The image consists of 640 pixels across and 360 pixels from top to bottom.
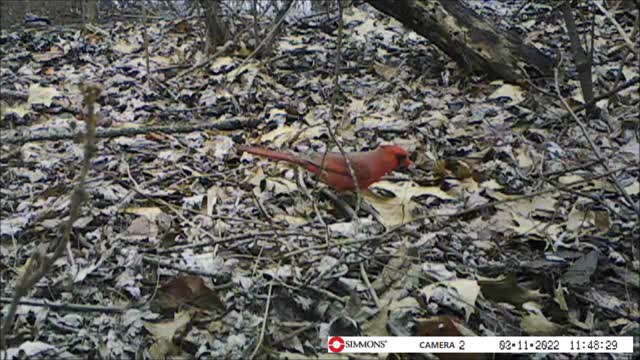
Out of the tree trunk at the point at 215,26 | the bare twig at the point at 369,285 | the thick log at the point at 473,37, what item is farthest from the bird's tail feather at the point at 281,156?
the tree trunk at the point at 215,26

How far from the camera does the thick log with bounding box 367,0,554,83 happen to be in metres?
4.33

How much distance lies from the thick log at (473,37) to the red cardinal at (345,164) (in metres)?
1.70

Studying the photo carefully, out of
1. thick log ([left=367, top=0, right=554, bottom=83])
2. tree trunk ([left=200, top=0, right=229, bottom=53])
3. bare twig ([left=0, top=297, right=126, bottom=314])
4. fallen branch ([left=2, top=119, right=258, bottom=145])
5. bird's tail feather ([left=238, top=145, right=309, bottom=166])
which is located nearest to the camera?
bare twig ([left=0, top=297, right=126, bottom=314])

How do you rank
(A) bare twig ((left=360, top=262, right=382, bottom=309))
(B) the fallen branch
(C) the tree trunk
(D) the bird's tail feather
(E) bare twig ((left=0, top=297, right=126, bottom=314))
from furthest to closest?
1. (C) the tree trunk
2. (B) the fallen branch
3. (D) the bird's tail feather
4. (A) bare twig ((left=360, top=262, right=382, bottom=309))
5. (E) bare twig ((left=0, top=297, right=126, bottom=314))

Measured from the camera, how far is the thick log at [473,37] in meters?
4.33

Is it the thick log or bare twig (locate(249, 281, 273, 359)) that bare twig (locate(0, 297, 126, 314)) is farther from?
the thick log

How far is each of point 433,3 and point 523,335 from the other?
104 inches

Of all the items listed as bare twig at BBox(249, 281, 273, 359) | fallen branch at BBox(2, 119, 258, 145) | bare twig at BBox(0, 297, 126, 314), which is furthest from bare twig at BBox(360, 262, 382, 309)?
fallen branch at BBox(2, 119, 258, 145)

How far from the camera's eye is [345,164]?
2814 millimetres

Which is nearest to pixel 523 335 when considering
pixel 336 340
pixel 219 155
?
pixel 336 340

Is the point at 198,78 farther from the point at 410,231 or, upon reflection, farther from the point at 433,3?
the point at 410,231

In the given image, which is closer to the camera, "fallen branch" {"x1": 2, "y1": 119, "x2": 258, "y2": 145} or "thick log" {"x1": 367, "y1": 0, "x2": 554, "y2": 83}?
"fallen branch" {"x1": 2, "y1": 119, "x2": 258, "y2": 145}

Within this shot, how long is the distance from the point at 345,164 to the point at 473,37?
75.0 inches

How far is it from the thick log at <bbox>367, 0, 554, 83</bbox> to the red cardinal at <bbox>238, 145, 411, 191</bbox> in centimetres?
170
